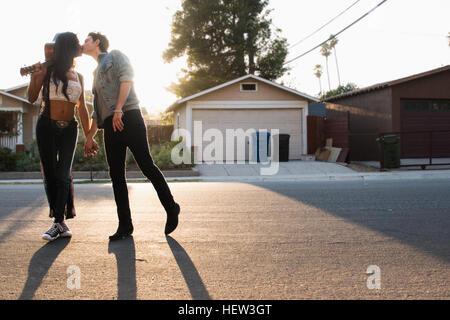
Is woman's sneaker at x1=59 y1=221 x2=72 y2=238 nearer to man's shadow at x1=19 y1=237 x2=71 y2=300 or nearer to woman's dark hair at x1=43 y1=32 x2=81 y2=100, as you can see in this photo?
man's shadow at x1=19 y1=237 x2=71 y2=300

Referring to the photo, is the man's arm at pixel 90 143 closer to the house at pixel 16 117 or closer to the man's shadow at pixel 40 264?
the man's shadow at pixel 40 264

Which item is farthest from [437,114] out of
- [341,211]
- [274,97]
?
[341,211]

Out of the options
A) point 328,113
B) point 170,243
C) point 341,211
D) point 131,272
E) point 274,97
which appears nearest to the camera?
point 131,272

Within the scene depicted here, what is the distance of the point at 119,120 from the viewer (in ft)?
13.4

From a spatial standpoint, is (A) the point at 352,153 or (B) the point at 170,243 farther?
(A) the point at 352,153

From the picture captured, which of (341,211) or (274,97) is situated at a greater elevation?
(274,97)

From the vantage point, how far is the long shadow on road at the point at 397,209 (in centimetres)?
434

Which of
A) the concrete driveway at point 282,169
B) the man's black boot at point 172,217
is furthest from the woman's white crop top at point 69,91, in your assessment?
the concrete driveway at point 282,169

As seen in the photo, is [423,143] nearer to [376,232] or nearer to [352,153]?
[352,153]

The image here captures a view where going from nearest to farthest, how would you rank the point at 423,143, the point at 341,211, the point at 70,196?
the point at 70,196 < the point at 341,211 < the point at 423,143
